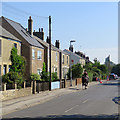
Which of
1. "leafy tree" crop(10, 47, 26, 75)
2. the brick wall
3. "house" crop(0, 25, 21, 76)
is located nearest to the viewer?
the brick wall

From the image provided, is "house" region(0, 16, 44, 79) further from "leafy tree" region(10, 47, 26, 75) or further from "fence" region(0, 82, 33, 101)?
"fence" region(0, 82, 33, 101)

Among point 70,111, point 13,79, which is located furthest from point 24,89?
point 70,111

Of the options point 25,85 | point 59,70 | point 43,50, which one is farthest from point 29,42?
point 59,70

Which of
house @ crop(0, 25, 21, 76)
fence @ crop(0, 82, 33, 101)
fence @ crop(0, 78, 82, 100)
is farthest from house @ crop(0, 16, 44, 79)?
fence @ crop(0, 82, 33, 101)

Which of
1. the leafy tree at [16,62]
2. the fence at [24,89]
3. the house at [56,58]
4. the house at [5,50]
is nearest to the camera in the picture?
the fence at [24,89]

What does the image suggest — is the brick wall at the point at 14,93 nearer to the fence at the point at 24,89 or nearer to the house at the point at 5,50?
the fence at the point at 24,89

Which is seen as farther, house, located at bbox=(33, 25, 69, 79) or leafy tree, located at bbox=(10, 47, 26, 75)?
house, located at bbox=(33, 25, 69, 79)

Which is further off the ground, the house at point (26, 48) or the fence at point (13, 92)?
the house at point (26, 48)

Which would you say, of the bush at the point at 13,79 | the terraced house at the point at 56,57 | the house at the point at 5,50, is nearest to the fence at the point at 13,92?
the bush at the point at 13,79

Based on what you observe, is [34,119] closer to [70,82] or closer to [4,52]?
[4,52]

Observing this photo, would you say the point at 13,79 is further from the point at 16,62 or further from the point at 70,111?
the point at 70,111

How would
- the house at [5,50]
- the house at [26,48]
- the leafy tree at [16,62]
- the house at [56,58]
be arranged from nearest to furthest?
the house at [5,50] → the leafy tree at [16,62] → the house at [26,48] → the house at [56,58]

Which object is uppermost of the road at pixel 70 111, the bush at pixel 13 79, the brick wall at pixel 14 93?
the bush at pixel 13 79

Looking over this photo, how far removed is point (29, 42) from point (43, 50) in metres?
6.67
